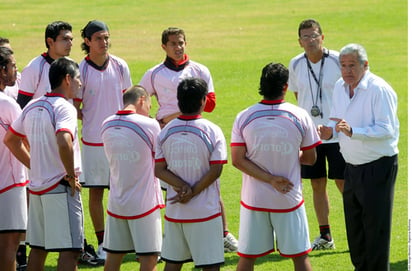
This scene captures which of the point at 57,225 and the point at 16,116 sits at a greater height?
the point at 16,116

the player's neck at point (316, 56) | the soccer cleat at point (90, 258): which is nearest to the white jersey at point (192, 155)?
the soccer cleat at point (90, 258)

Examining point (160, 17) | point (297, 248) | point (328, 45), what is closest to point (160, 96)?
point (297, 248)

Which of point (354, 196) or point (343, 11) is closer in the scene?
point (354, 196)

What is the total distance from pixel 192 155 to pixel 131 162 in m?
0.64

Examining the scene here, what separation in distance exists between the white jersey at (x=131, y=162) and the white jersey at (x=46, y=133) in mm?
369

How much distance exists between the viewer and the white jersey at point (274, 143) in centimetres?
804

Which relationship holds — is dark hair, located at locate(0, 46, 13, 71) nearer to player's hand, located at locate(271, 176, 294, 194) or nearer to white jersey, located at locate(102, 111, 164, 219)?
white jersey, located at locate(102, 111, 164, 219)

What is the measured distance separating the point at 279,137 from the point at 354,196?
1228mm

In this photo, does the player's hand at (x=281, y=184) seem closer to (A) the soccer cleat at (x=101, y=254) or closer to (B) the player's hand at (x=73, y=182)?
(B) the player's hand at (x=73, y=182)

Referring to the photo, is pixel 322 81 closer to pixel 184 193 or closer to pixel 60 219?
pixel 184 193

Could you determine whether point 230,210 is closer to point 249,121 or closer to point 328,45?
point 249,121

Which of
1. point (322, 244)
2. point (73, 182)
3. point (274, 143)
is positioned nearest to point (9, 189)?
point (73, 182)

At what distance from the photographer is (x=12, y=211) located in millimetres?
8859

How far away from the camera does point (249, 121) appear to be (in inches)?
320
